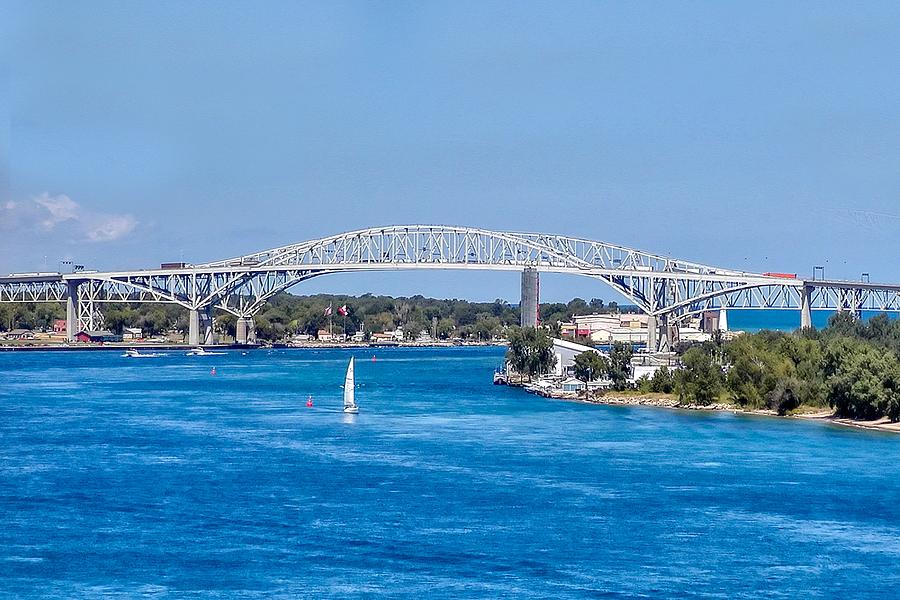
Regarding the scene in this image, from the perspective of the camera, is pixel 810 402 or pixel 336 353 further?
pixel 336 353

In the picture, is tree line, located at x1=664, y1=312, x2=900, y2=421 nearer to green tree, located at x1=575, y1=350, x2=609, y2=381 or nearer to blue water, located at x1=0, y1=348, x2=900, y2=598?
blue water, located at x1=0, y1=348, x2=900, y2=598

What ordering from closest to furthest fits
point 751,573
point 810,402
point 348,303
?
1. point 751,573
2. point 810,402
3. point 348,303

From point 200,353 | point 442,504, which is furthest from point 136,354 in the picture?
point 442,504

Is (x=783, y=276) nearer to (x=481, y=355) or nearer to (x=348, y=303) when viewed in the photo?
(x=481, y=355)

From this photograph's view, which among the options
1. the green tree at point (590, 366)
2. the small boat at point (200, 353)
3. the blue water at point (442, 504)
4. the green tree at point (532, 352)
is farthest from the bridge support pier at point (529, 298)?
the blue water at point (442, 504)

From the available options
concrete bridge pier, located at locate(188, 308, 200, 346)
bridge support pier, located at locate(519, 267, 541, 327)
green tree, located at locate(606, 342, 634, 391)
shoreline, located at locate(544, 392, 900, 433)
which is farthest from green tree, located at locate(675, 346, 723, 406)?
concrete bridge pier, located at locate(188, 308, 200, 346)

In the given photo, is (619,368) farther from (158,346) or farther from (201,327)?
(201,327)

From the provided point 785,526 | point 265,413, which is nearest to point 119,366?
point 265,413
